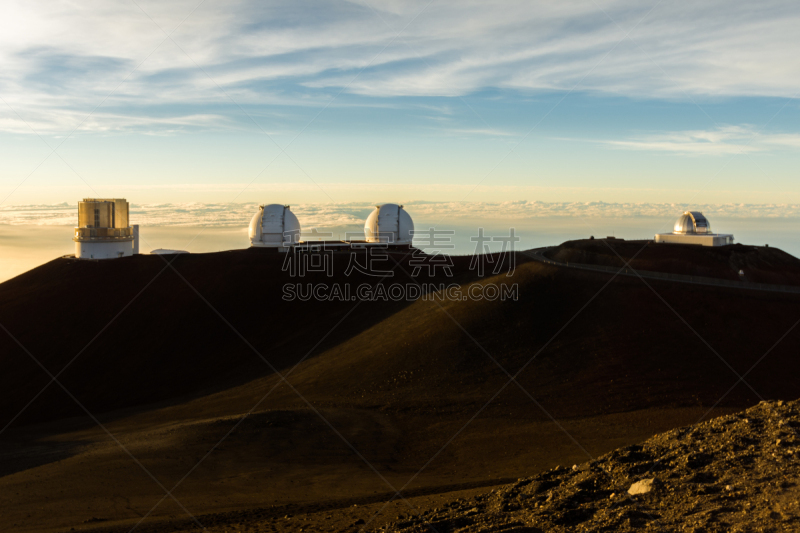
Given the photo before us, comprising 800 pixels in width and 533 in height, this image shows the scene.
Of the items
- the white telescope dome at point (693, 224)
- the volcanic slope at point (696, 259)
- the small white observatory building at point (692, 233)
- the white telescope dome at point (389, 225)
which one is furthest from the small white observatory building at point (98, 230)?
the white telescope dome at point (693, 224)

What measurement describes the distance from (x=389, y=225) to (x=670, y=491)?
40.6 metres

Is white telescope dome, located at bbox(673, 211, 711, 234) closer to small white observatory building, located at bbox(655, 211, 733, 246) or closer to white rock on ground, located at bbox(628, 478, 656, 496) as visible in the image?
small white observatory building, located at bbox(655, 211, 733, 246)

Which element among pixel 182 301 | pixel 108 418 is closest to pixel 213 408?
pixel 108 418

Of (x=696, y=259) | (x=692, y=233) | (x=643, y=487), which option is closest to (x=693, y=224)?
(x=692, y=233)

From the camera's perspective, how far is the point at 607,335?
2519cm

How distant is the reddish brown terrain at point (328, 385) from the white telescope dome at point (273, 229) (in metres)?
5.16

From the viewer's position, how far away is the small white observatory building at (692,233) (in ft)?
136

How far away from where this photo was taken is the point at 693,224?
4338 centimetres

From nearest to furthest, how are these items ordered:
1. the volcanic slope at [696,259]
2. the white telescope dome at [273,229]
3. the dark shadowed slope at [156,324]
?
1. the dark shadowed slope at [156,324]
2. the volcanic slope at [696,259]
3. the white telescope dome at [273,229]

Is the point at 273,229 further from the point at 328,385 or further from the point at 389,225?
the point at 328,385

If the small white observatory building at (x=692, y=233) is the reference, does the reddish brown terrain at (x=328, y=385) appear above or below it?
below

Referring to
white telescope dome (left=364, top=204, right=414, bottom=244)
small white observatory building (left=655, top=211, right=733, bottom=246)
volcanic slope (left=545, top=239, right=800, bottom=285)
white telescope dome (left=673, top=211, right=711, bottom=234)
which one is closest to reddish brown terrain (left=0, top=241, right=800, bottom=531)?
volcanic slope (left=545, top=239, right=800, bottom=285)

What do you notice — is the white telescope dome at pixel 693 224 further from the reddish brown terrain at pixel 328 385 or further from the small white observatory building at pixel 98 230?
the small white observatory building at pixel 98 230

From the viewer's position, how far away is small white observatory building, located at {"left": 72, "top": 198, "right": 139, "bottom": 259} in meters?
43.1
